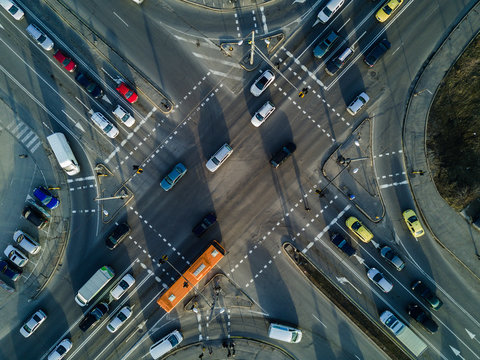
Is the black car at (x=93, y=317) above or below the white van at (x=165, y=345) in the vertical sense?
below

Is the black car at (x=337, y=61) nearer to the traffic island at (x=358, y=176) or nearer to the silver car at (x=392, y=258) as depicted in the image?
the traffic island at (x=358, y=176)

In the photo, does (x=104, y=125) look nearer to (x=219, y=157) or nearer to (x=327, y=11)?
(x=219, y=157)

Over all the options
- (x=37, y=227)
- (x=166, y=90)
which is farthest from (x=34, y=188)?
(x=166, y=90)

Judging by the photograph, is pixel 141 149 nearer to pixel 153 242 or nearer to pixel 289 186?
pixel 153 242

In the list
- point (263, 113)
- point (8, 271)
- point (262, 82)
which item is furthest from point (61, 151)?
point (262, 82)

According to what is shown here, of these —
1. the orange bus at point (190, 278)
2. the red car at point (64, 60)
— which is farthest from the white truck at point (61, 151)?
the orange bus at point (190, 278)

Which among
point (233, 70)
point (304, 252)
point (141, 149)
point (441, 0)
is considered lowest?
point (141, 149)
